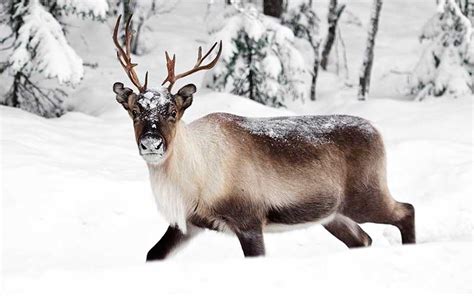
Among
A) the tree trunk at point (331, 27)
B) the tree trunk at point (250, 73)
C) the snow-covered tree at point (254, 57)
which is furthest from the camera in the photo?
the tree trunk at point (331, 27)

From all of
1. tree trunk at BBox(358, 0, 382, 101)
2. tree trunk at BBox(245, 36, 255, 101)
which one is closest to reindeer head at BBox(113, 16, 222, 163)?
tree trunk at BBox(245, 36, 255, 101)

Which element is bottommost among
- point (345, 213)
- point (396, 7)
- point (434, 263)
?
point (396, 7)

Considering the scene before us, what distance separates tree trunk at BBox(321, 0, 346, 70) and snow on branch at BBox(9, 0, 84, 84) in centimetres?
737

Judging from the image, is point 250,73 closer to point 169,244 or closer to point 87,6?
point 87,6

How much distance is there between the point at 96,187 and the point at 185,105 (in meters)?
3.23

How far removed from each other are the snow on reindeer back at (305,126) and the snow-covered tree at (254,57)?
7.13 metres

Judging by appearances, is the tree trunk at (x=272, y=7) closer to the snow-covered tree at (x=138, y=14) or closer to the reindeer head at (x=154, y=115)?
the snow-covered tree at (x=138, y=14)

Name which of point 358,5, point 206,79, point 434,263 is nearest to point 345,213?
point 434,263

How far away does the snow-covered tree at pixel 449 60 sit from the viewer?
51.2ft

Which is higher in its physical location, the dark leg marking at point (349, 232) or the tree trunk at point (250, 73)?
the dark leg marking at point (349, 232)

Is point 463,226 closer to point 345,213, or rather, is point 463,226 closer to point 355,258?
point 345,213

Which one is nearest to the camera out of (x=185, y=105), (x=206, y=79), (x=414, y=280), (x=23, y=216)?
(x=414, y=280)

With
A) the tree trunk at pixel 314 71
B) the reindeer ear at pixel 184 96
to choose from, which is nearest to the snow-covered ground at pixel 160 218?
the tree trunk at pixel 314 71

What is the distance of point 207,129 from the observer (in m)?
6.51
